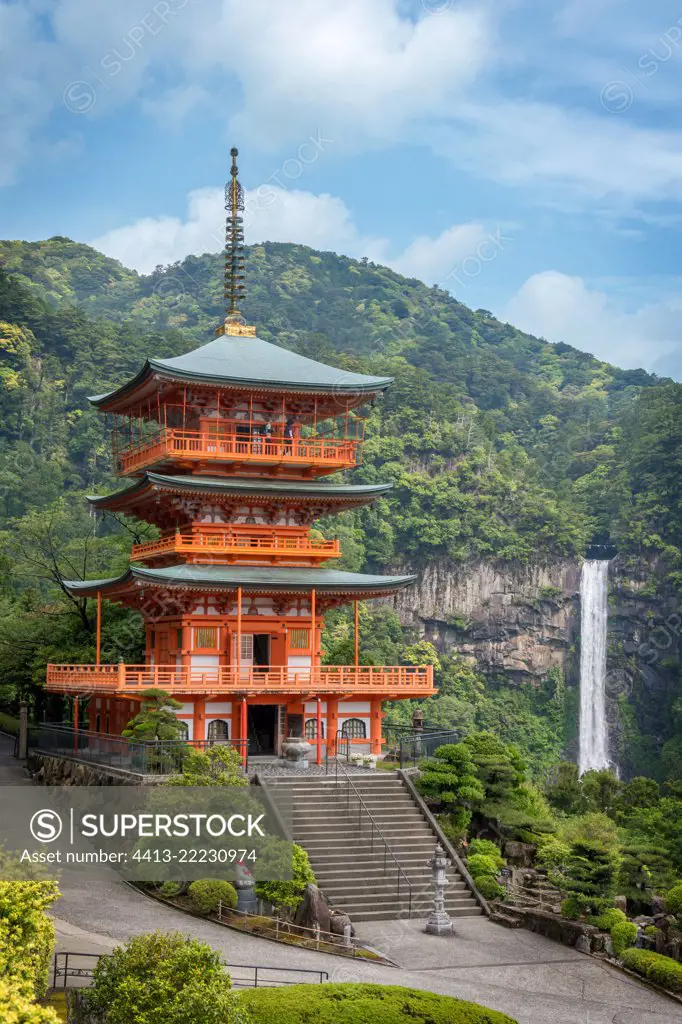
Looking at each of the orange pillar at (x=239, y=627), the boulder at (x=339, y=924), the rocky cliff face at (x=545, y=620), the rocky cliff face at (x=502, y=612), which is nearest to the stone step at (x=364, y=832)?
the boulder at (x=339, y=924)

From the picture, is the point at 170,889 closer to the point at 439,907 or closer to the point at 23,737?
the point at 439,907

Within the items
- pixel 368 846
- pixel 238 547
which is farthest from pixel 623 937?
pixel 238 547

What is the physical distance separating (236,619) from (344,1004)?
1970 cm

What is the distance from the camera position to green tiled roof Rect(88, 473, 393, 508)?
122 feet

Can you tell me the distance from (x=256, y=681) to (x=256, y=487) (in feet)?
19.6

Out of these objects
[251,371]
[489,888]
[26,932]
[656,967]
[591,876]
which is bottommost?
[656,967]

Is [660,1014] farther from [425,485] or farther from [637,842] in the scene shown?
[425,485]

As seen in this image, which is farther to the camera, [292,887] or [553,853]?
[553,853]

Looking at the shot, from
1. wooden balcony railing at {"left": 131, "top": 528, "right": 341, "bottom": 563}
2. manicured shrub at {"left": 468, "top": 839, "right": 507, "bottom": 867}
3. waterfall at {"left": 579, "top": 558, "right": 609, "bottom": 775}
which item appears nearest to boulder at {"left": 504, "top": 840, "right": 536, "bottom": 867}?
manicured shrub at {"left": 468, "top": 839, "right": 507, "bottom": 867}

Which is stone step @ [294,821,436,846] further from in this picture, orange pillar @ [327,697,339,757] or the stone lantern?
orange pillar @ [327,697,339,757]

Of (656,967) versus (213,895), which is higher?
(213,895)

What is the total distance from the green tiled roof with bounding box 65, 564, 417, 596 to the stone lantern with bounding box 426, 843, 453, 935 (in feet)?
36.9

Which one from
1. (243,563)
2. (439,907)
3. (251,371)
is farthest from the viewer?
(251,371)

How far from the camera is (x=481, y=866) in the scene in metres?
30.2
